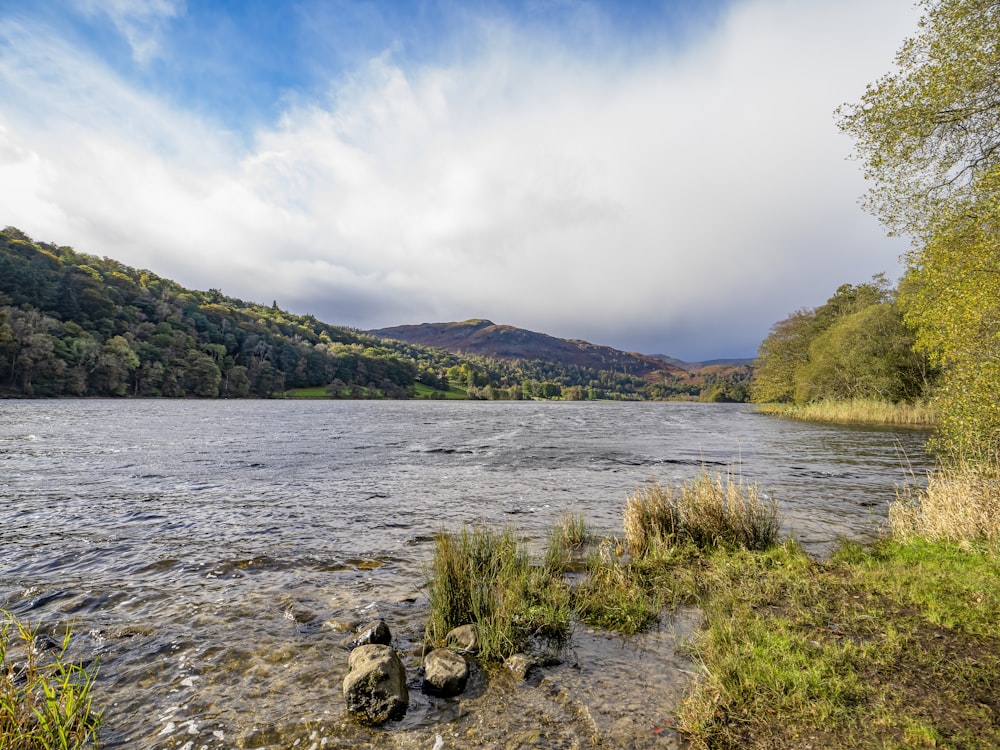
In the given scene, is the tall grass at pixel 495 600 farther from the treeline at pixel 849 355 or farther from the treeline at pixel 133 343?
the treeline at pixel 133 343

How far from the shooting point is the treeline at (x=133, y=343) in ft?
270

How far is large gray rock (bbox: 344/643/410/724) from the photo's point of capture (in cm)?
502

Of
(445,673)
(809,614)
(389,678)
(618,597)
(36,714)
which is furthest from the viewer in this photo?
(618,597)

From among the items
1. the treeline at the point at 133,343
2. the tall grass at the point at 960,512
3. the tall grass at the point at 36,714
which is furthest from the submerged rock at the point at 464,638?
the treeline at the point at 133,343

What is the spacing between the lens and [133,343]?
103 meters

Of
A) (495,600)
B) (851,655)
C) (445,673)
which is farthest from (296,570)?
(851,655)

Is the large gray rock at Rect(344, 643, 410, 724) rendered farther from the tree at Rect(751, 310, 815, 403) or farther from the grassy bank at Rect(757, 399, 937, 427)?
the tree at Rect(751, 310, 815, 403)

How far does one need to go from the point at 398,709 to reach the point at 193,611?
4700mm

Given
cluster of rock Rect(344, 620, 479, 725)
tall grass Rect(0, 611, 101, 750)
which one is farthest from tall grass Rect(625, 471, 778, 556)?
tall grass Rect(0, 611, 101, 750)

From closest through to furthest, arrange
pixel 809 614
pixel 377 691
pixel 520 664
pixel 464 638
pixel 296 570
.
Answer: pixel 377 691 → pixel 520 664 → pixel 464 638 → pixel 809 614 → pixel 296 570

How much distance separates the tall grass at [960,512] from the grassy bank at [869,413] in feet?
138

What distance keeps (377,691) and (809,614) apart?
6140 millimetres

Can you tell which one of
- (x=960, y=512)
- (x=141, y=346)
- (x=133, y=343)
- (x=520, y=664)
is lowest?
(x=520, y=664)

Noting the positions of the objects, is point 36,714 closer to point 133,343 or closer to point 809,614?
point 809,614
